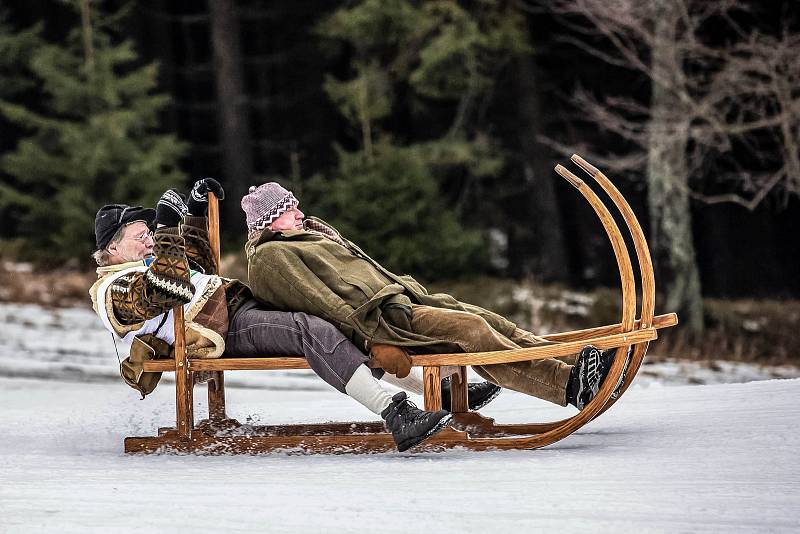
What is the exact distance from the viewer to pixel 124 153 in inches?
582

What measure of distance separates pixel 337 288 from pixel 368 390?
51 centimetres

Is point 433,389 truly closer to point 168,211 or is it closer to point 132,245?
point 168,211

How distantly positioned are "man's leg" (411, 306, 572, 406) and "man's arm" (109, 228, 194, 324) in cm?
105

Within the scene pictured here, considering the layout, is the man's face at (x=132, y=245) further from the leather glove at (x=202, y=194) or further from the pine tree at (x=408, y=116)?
the pine tree at (x=408, y=116)

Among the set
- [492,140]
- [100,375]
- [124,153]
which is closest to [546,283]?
[492,140]

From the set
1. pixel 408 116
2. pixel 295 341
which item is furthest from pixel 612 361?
pixel 408 116

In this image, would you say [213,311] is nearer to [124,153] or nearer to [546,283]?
[124,153]

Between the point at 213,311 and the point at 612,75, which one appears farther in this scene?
the point at 612,75

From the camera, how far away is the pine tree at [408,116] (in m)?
13.6

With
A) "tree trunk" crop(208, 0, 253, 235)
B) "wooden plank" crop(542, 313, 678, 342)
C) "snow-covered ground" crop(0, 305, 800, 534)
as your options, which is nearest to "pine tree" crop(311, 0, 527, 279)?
"tree trunk" crop(208, 0, 253, 235)

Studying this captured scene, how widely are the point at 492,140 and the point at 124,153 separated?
5024mm

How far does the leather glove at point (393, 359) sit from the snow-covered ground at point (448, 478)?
39cm

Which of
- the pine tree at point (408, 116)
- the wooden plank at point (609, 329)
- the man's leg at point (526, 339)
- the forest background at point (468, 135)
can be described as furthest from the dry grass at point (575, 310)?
the man's leg at point (526, 339)

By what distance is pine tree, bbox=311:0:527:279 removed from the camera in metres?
13.6
